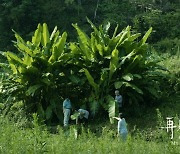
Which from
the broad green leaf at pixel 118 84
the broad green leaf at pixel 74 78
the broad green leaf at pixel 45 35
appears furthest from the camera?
the broad green leaf at pixel 45 35

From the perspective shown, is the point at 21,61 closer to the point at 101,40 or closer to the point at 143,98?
the point at 101,40

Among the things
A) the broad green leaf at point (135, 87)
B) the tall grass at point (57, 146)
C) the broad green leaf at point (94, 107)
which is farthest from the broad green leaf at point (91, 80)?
the tall grass at point (57, 146)

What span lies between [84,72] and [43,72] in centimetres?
104

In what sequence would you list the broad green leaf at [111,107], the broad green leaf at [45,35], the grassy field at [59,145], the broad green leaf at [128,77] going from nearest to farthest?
1. the grassy field at [59,145]
2. the broad green leaf at [111,107]
3. the broad green leaf at [128,77]
4. the broad green leaf at [45,35]

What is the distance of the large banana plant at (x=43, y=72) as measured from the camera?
1159cm

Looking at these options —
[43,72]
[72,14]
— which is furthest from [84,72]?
[72,14]

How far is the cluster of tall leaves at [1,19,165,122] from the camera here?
37.6 feet

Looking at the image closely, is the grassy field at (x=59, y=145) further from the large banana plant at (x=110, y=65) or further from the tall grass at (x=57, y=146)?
the large banana plant at (x=110, y=65)

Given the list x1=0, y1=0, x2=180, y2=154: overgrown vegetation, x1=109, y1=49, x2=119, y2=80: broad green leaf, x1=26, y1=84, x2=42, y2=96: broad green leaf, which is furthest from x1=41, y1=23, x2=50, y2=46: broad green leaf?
x1=109, y1=49, x2=119, y2=80: broad green leaf

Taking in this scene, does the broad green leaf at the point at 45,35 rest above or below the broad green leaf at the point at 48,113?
above

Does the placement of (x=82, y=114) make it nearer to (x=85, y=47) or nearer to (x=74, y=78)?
(x=74, y=78)

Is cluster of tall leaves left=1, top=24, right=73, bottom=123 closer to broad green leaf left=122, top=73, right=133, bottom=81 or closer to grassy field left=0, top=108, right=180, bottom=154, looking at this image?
broad green leaf left=122, top=73, right=133, bottom=81

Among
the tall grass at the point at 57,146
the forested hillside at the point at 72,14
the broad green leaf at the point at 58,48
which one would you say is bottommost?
the tall grass at the point at 57,146

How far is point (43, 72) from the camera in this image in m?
11.8
